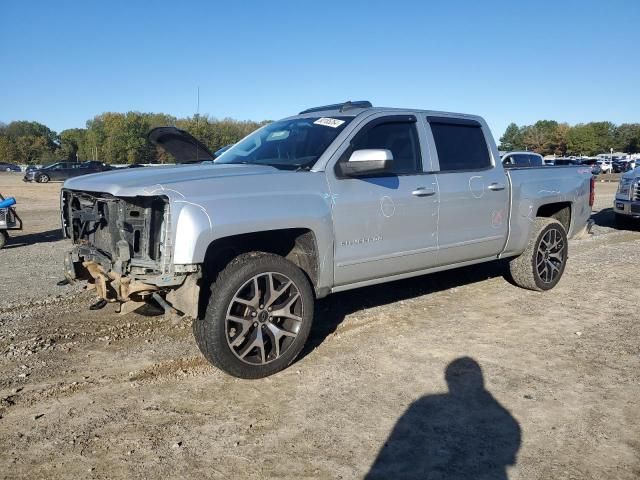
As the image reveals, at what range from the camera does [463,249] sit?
5.29 meters

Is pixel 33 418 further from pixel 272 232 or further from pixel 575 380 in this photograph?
pixel 575 380

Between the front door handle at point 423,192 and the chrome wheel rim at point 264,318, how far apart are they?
147cm

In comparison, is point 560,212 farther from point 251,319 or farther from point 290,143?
point 251,319

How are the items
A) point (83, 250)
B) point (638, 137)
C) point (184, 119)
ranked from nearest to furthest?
point (83, 250), point (184, 119), point (638, 137)

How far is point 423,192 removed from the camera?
4.79 metres

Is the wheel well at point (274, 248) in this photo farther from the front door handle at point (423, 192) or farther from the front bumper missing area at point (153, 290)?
the front door handle at point (423, 192)

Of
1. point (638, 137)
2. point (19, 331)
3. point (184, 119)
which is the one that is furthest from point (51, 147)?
point (638, 137)

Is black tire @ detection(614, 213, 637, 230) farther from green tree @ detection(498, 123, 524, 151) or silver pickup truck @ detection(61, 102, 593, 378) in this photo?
green tree @ detection(498, 123, 524, 151)

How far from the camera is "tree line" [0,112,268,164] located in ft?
251

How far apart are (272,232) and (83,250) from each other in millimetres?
1470

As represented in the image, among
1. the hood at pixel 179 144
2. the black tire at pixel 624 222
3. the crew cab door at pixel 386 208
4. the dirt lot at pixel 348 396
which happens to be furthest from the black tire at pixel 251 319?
the black tire at pixel 624 222

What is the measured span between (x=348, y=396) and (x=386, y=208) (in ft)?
5.33

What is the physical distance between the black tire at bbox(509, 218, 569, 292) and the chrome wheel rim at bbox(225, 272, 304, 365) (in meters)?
3.28

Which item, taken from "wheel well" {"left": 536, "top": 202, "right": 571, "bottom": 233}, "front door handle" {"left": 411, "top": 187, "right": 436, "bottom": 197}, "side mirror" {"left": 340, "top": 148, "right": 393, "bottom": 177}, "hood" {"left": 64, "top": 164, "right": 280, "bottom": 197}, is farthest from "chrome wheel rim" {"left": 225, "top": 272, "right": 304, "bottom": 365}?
"wheel well" {"left": 536, "top": 202, "right": 571, "bottom": 233}
